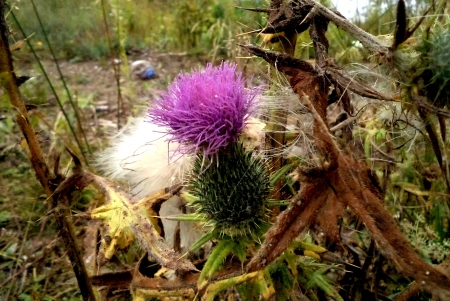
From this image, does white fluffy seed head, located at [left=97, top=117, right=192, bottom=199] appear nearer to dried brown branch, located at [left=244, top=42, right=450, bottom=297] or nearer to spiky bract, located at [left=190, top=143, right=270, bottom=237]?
spiky bract, located at [left=190, top=143, right=270, bottom=237]

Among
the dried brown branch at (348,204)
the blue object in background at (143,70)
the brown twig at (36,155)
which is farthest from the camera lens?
the blue object in background at (143,70)

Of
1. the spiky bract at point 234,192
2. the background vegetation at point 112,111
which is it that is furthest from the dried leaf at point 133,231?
the background vegetation at point 112,111

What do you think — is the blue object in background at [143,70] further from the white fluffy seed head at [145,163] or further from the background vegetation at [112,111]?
the white fluffy seed head at [145,163]

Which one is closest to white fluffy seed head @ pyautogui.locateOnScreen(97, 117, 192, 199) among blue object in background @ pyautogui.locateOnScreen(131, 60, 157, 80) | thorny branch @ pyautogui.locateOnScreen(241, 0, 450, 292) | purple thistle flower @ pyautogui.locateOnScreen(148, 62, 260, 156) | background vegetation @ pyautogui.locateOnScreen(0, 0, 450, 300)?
background vegetation @ pyautogui.locateOnScreen(0, 0, 450, 300)

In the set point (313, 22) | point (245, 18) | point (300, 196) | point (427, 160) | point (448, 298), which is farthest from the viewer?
point (245, 18)

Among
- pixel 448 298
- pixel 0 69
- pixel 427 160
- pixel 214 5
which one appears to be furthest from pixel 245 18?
pixel 448 298

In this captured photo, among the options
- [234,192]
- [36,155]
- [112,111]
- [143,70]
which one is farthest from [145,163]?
[143,70]

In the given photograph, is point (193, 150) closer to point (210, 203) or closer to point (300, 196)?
point (210, 203)
